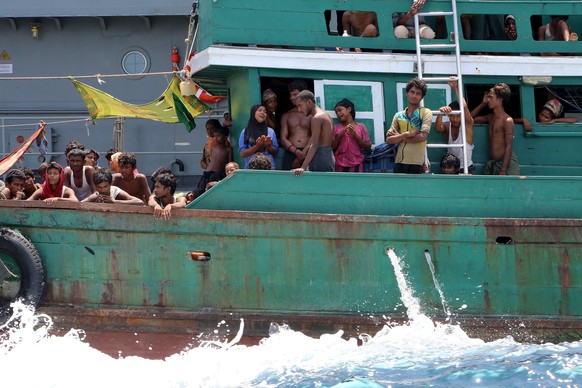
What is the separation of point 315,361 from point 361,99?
302 cm

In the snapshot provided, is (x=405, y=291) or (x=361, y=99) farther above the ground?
(x=361, y=99)

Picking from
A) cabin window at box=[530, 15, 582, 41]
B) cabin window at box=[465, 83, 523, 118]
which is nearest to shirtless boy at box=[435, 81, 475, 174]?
cabin window at box=[465, 83, 523, 118]

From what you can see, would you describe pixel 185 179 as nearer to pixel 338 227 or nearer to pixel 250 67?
pixel 250 67

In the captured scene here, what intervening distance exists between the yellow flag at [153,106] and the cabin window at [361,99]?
2.00 meters

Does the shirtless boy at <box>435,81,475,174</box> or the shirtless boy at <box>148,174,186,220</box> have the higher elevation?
the shirtless boy at <box>435,81,475,174</box>

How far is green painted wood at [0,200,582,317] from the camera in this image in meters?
8.72

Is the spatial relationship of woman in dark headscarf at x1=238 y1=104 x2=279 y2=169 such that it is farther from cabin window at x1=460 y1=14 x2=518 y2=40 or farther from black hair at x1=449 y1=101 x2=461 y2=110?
cabin window at x1=460 y1=14 x2=518 y2=40

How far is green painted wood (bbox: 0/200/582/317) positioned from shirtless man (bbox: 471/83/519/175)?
1009 mm

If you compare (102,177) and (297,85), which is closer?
(102,177)

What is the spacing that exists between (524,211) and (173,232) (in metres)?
3.39

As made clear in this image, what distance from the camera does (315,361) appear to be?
8172mm

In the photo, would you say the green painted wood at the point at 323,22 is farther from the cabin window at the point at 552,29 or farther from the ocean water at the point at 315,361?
the ocean water at the point at 315,361

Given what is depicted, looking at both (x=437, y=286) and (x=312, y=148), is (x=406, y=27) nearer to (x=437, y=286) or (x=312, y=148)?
(x=312, y=148)

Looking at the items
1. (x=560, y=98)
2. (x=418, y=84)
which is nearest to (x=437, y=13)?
(x=418, y=84)
